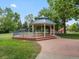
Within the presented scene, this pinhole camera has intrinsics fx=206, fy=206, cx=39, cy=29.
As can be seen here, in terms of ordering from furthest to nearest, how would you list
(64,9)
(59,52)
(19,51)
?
(64,9), (19,51), (59,52)

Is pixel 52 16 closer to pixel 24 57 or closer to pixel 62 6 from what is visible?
pixel 62 6

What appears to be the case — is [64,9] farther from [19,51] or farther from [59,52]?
[19,51]

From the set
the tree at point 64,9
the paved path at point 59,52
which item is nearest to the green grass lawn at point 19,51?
the paved path at point 59,52

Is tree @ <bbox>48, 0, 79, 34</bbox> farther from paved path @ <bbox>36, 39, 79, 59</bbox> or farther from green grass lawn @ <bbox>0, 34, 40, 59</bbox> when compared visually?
green grass lawn @ <bbox>0, 34, 40, 59</bbox>

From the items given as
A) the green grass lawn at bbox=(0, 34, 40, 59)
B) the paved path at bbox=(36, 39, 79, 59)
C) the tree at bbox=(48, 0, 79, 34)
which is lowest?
the paved path at bbox=(36, 39, 79, 59)

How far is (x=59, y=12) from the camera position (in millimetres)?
41969

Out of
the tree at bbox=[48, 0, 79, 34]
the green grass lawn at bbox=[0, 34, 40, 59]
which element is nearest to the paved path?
the green grass lawn at bbox=[0, 34, 40, 59]

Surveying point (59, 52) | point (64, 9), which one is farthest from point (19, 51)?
point (64, 9)

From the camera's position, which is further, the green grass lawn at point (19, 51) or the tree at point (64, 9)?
the tree at point (64, 9)

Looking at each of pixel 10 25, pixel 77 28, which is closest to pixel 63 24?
pixel 10 25

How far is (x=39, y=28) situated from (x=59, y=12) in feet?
17.2

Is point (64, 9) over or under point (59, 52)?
over

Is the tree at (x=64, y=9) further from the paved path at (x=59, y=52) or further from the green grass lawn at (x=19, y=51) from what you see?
the green grass lawn at (x=19, y=51)

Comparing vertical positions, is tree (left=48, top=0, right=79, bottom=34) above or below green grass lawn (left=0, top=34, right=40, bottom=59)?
above
